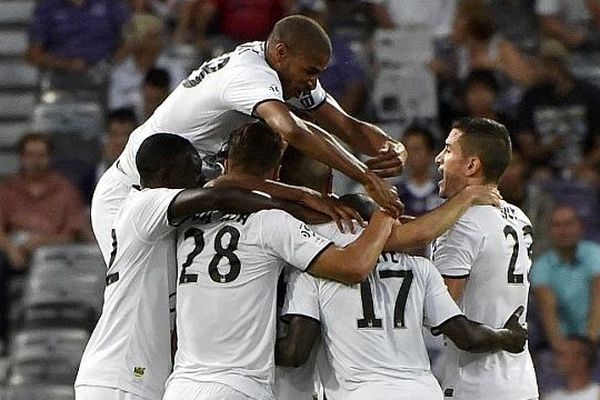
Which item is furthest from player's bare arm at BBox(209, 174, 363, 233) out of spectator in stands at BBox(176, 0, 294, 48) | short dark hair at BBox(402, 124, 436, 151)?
spectator in stands at BBox(176, 0, 294, 48)

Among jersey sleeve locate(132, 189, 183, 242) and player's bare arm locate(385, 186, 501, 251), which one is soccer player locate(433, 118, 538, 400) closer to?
player's bare arm locate(385, 186, 501, 251)

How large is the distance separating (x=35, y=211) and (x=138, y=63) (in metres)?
1.71

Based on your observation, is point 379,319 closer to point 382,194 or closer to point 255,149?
point 382,194

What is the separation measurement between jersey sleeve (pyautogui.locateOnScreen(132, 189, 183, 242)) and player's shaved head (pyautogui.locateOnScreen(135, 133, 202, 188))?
0.08m

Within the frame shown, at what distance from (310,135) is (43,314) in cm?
498

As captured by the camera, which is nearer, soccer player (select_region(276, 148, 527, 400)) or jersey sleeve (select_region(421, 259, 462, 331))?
soccer player (select_region(276, 148, 527, 400))

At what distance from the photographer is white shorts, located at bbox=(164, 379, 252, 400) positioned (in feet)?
21.1

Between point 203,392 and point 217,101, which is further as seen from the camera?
point 217,101

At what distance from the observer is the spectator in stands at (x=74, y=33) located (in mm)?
12852

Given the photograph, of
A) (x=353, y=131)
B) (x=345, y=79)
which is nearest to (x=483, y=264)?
(x=353, y=131)

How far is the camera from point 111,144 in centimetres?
1162

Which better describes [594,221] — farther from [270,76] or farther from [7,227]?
[270,76]

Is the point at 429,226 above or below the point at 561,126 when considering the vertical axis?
below

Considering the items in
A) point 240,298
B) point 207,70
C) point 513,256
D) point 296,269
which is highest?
point 207,70
